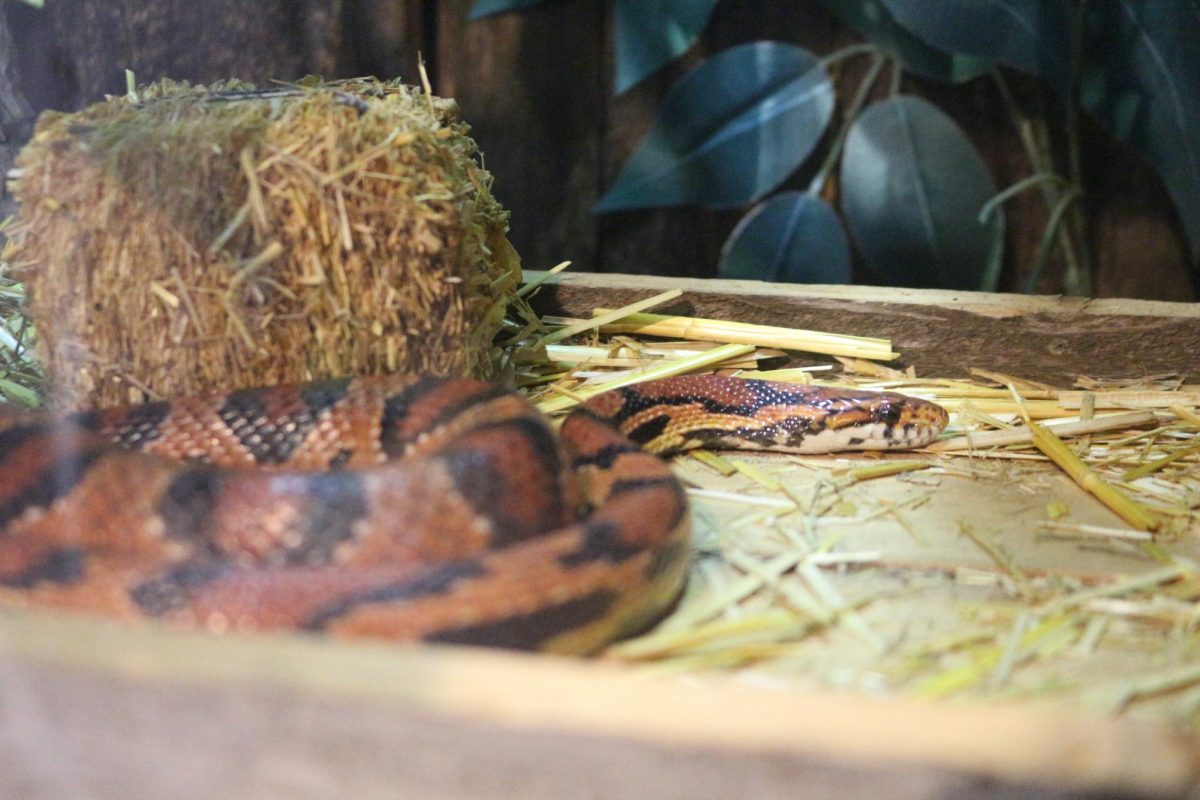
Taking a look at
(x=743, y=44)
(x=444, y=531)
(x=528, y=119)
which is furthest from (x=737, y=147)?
(x=444, y=531)

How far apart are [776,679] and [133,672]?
1.17 m

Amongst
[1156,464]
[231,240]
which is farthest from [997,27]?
[231,240]

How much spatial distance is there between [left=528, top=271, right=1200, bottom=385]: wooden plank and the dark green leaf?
3.90ft

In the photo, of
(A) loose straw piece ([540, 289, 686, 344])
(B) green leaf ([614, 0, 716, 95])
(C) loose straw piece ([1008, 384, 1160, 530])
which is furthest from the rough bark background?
(C) loose straw piece ([1008, 384, 1160, 530])

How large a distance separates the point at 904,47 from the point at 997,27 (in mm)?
422

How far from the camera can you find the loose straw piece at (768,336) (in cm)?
396

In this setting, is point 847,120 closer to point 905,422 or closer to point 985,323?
point 985,323

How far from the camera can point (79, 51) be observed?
2951 mm

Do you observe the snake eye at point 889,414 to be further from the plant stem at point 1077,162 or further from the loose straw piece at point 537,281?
the plant stem at point 1077,162

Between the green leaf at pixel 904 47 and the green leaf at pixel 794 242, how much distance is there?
2.48 feet

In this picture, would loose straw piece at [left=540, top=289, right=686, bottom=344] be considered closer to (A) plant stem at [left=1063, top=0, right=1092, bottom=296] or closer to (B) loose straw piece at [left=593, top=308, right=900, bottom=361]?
(B) loose straw piece at [left=593, top=308, right=900, bottom=361]

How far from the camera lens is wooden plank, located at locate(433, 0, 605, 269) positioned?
4719 mm

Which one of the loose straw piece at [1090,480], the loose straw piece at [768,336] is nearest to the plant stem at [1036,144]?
the loose straw piece at [768,336]

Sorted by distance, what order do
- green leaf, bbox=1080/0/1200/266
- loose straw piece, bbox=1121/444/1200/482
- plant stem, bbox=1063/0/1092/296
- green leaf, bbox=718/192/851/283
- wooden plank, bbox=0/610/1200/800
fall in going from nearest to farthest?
wooden plank, bbox=0/610/1200/800
loose straw piece, bbox=1121/444/1200/482
green leaf, bbox=1080/0/1200/266
plant stem, bbox=1063/0/1092/296
green leaf, bbox=718/192/851/283
